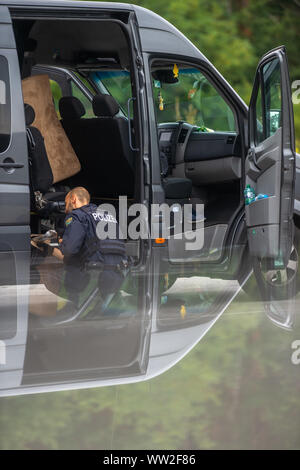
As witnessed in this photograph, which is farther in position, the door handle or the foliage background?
the foliage background

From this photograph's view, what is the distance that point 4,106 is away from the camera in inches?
226

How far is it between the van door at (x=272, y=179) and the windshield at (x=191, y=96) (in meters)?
0.58

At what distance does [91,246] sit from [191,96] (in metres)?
1.67

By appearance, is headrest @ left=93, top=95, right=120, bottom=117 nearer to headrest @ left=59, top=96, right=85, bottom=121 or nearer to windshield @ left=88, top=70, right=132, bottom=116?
headrest @ left=59, top=96, right=85, bottom=121

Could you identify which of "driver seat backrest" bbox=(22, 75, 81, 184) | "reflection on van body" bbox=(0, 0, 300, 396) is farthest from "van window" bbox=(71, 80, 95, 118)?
"driver seat backrest" bbox=(22, 75, 81, 184)

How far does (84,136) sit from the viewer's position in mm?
7258

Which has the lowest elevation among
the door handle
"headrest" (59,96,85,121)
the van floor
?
the van floor

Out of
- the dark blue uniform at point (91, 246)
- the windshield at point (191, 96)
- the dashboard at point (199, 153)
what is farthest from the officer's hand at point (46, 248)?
the dashboard at point (199, 153)

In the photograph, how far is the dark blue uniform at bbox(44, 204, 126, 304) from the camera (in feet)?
19.6

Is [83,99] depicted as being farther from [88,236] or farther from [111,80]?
[88,236]

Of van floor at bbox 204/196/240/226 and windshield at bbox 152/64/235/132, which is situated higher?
windshield at bbox 152/64/235/132

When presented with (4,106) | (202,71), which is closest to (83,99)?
(202,71)

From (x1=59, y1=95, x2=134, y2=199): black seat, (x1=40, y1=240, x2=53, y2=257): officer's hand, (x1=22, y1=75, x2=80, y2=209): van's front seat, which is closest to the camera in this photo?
(x1=40, y1=240, x2=53, y2=257): officer's hand

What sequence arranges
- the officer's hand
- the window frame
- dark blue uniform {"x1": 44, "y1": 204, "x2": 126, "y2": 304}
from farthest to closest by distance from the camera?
the officer's hand
the window frame
dark blue uniform {"x1": 44, "y1": 204, "x2": 126, "y2": 304}
